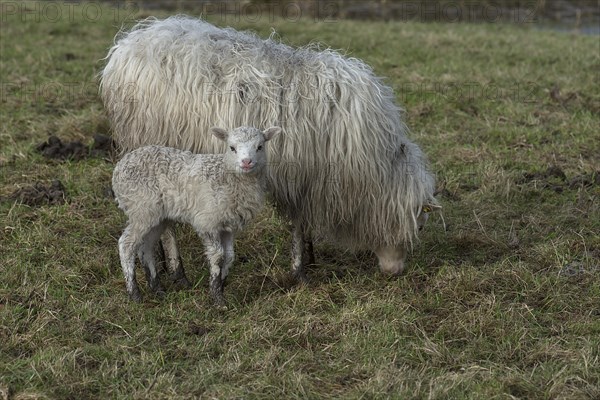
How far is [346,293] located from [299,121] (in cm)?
113

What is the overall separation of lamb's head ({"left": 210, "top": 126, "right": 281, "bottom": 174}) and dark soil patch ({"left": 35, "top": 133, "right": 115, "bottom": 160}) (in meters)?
2.95

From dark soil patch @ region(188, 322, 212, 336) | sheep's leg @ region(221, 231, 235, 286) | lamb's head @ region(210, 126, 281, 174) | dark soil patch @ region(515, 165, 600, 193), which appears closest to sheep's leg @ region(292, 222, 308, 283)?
sheep's leg @ region(221, 231, 235, 286)

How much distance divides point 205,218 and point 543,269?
2314mm

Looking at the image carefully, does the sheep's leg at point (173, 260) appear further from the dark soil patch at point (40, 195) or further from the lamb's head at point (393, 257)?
the dark soil patch at point (40, 195)

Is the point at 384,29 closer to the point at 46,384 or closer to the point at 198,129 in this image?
the point at 198,129

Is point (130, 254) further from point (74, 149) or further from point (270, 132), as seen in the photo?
point (74, 149)

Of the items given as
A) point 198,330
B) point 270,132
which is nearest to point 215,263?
point 198,330

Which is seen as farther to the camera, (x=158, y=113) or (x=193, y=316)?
(x=158, y=113)

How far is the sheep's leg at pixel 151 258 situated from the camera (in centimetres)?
523

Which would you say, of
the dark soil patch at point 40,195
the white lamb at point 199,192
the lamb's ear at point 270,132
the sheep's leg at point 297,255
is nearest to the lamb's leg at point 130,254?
the white lamb at point 199,192

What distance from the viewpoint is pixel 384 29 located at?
1352 cm

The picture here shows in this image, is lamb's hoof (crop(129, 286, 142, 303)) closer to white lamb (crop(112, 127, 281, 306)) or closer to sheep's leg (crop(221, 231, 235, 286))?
white lamb (crop(112, 127, 281, 306))

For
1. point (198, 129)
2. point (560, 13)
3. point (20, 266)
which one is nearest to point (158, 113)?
point (198, 129)

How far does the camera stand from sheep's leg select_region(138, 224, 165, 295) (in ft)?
17.2
